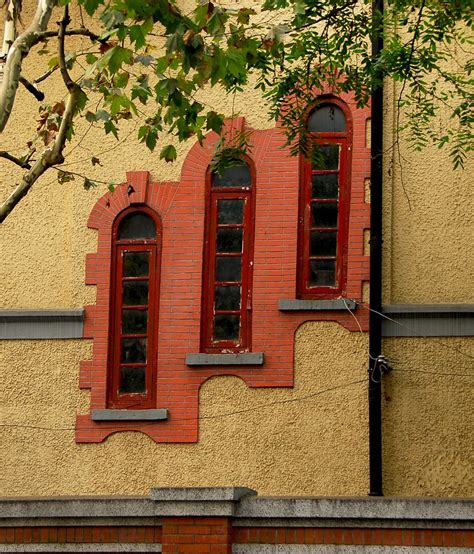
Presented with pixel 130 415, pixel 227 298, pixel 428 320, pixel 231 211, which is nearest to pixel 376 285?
pixel 428 320

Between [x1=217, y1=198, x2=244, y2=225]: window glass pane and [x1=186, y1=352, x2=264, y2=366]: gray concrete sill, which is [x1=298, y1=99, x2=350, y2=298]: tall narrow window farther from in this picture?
[x1=186, y1=352, x2=264, y2=366]: gray concrete sill

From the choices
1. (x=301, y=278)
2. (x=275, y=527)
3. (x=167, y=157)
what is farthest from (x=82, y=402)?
(x=275, y=527)

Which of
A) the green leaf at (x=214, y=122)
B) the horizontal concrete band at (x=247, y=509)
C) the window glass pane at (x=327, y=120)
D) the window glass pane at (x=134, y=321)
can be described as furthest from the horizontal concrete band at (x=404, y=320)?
the horizontal concrete band at (x=247, y=509)

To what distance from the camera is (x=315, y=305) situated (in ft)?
57.1

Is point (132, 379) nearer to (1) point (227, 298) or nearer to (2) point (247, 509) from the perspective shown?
(1) point (227, 298)

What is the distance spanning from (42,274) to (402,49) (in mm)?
5560

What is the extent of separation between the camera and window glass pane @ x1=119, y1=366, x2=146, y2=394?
18031 mm

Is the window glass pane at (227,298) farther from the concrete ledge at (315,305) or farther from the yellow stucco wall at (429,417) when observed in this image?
the yellow stucco wall at (429,417)

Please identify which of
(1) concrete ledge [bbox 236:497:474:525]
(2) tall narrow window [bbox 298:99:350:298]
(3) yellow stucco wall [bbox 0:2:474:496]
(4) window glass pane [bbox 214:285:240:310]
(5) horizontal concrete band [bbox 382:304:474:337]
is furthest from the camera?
(4) window glass pane [bbox 214:285:240:310]

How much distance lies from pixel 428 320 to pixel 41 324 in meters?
4.50

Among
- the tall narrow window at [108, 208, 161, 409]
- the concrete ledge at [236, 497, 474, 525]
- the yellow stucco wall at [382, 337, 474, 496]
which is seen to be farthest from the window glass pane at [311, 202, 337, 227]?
the concrete ledge at [236, 497, 474, 525]

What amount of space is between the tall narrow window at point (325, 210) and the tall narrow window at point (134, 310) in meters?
1.77

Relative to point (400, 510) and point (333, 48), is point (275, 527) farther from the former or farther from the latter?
point (333, 48)

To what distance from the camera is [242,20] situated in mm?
13789
